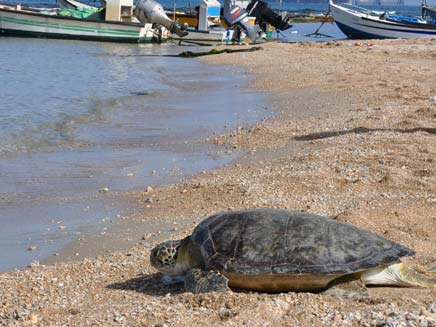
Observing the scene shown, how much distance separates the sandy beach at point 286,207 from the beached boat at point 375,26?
20607 millimetres

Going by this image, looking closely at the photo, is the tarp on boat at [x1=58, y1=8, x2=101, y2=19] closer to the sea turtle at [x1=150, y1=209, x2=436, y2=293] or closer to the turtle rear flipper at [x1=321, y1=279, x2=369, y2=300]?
the sea turtle at [x1=150, y1=209, x2=436, y2=293]

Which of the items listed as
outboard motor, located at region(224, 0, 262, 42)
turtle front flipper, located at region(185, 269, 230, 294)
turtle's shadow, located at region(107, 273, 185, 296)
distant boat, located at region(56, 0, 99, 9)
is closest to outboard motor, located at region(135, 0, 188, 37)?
outboard motor, located at region(224, 0, 262, 42)

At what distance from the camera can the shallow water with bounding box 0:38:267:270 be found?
821cm

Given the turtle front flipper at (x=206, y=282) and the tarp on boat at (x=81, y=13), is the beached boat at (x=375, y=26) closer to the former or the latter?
the tarp on boat at (x=81, y=13)

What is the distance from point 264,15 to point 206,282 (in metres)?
37.8

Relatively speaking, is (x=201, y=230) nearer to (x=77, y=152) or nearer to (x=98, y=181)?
(x=98, y=181)

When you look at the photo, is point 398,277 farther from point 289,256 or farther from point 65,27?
point 65,27

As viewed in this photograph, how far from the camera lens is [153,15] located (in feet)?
127

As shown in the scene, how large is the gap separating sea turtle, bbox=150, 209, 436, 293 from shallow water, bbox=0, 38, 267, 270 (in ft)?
7.47

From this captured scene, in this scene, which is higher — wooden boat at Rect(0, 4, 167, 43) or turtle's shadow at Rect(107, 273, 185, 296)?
turtle's shadow at Rect(107, 273, 185, 296)

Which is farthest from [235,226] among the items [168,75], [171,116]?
[168,75]

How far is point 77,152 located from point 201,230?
259 inches

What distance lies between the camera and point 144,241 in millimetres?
7113

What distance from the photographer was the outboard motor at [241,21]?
3809cm
